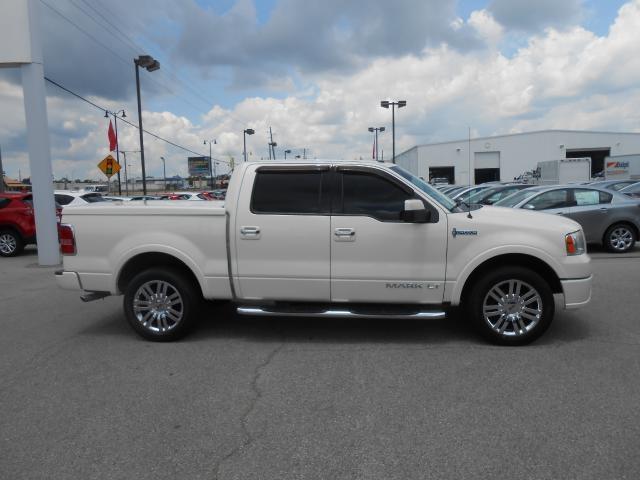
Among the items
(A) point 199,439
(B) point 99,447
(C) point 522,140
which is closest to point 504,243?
(A) point 199,439

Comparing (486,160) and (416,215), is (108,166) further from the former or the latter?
(486,160)

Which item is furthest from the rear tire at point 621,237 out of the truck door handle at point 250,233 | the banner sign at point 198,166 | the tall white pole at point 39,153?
the banner sign at point 198,166

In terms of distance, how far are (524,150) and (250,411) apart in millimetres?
69075

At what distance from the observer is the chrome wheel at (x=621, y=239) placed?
39.2 ft

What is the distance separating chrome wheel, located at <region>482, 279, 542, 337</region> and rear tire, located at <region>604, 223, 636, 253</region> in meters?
7.98

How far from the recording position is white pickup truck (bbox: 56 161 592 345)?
17.3ft

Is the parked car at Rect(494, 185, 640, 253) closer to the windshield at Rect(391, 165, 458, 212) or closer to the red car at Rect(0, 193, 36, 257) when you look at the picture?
the windshield at Rect(391, 165, 458, 212)

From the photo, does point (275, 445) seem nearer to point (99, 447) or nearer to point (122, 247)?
point (99, 447)

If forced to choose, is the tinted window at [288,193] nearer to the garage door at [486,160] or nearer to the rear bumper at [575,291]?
the rear bumper at [575,291]

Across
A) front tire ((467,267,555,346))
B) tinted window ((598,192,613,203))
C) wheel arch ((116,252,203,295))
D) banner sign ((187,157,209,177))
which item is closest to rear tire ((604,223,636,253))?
tinted window ((598,192,613,203))

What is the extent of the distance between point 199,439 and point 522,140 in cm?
6972

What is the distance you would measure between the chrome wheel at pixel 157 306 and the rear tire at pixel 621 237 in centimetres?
1024

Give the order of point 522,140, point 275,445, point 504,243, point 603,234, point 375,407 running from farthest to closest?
point 522,140, point 603,234, point 504,243, point 375,407, point 275,445

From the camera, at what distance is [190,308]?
18.4 ft
